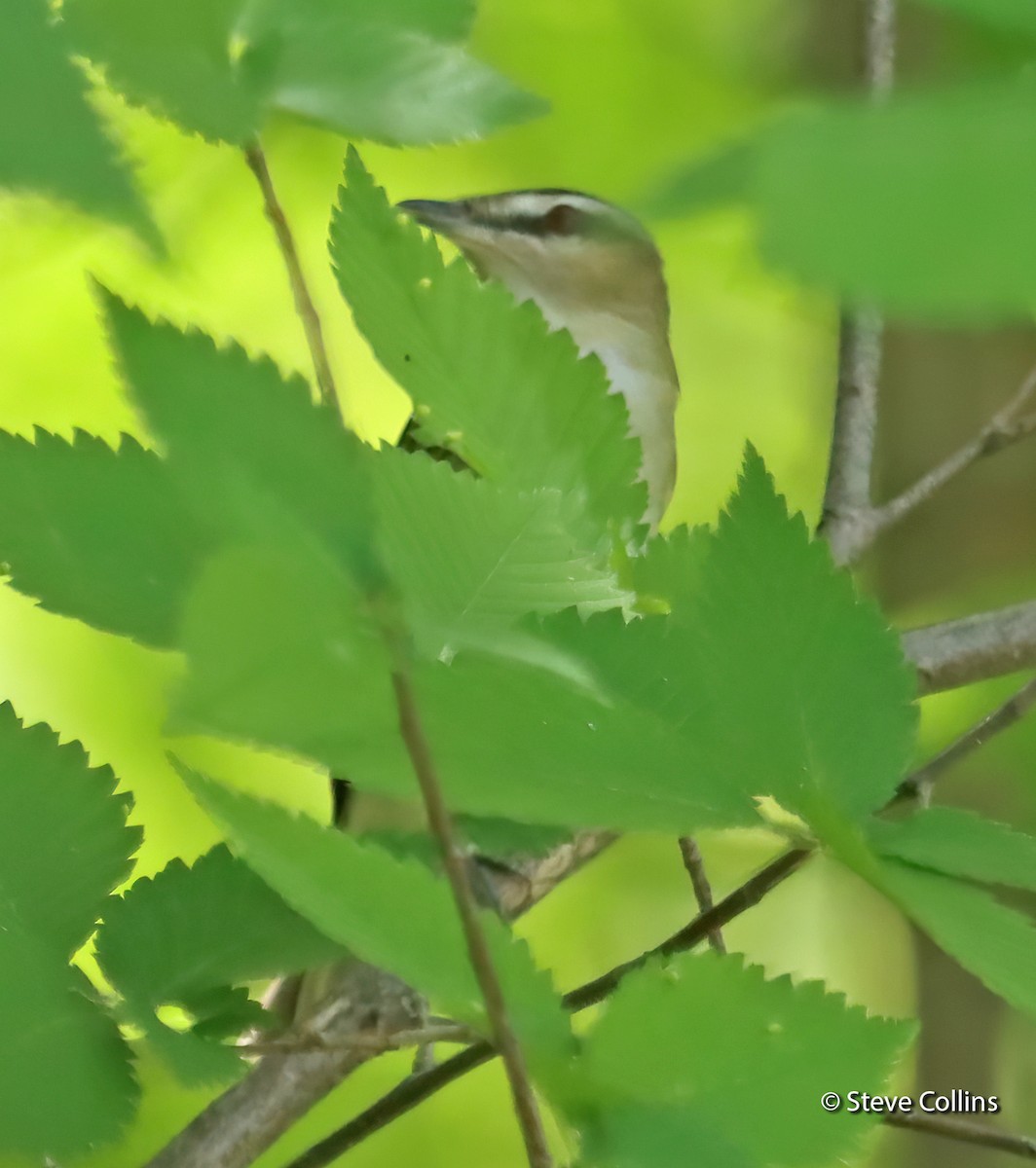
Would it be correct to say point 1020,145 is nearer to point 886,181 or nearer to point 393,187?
point 886,181

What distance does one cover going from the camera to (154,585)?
0.26 m

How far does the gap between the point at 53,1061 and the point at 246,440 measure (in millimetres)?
194

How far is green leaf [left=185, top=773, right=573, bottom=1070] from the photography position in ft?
0.85

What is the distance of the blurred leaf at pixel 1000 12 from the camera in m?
0.16

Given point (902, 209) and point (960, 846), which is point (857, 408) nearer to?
point (960, 846)

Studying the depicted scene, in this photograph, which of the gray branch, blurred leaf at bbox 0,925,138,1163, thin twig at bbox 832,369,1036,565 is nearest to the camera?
blurred leaf at bbox 0,925,138,1163

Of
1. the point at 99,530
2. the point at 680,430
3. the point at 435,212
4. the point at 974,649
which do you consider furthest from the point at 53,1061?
the point at 680,430

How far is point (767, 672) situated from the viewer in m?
0.28

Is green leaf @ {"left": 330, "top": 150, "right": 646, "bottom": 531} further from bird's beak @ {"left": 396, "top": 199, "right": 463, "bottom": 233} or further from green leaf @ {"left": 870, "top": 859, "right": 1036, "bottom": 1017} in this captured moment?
bird's beak @ {"left": 396, "top": 199, "right": 463, "bottom": 233}

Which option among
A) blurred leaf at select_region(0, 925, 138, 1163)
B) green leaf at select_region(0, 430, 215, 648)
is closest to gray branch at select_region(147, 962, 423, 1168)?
blurred leaf at select_region(0, 925, 138, 1163)

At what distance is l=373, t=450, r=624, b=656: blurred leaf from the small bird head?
2.92 feet

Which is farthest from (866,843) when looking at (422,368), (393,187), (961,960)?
(393,187)

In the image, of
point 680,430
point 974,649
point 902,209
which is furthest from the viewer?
point 680,430

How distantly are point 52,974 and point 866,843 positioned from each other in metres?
0.20
